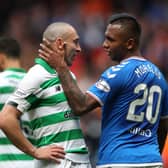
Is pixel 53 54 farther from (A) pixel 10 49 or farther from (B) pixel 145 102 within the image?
(A) pixel 10 49

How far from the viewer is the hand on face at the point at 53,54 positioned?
720 cm

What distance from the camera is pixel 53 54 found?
7.24m

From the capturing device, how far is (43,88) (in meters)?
7.38

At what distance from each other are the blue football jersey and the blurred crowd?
7363 mm

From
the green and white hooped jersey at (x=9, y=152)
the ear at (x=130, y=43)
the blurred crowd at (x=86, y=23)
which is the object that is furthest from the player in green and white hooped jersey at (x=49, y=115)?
the blurred crowd at (x=86, y=23)

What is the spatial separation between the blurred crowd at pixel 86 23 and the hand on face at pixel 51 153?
286 inches

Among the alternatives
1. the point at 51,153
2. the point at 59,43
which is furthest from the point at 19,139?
the point at 59,43

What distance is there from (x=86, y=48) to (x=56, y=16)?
1238 mm

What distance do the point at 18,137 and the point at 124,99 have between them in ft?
2.82

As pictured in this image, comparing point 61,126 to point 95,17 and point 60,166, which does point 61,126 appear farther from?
point 95,17

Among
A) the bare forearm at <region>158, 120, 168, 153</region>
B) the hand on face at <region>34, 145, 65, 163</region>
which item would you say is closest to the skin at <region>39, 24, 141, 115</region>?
the hand on face at <region>34, 145, 65, 163</region>

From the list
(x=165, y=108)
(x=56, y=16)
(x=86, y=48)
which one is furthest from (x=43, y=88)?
(x=56, y=16)

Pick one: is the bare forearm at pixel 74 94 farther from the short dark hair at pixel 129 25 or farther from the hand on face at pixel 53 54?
the short dark hair at pixel 129 25

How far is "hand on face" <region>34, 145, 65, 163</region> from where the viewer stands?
7316 millimetres
